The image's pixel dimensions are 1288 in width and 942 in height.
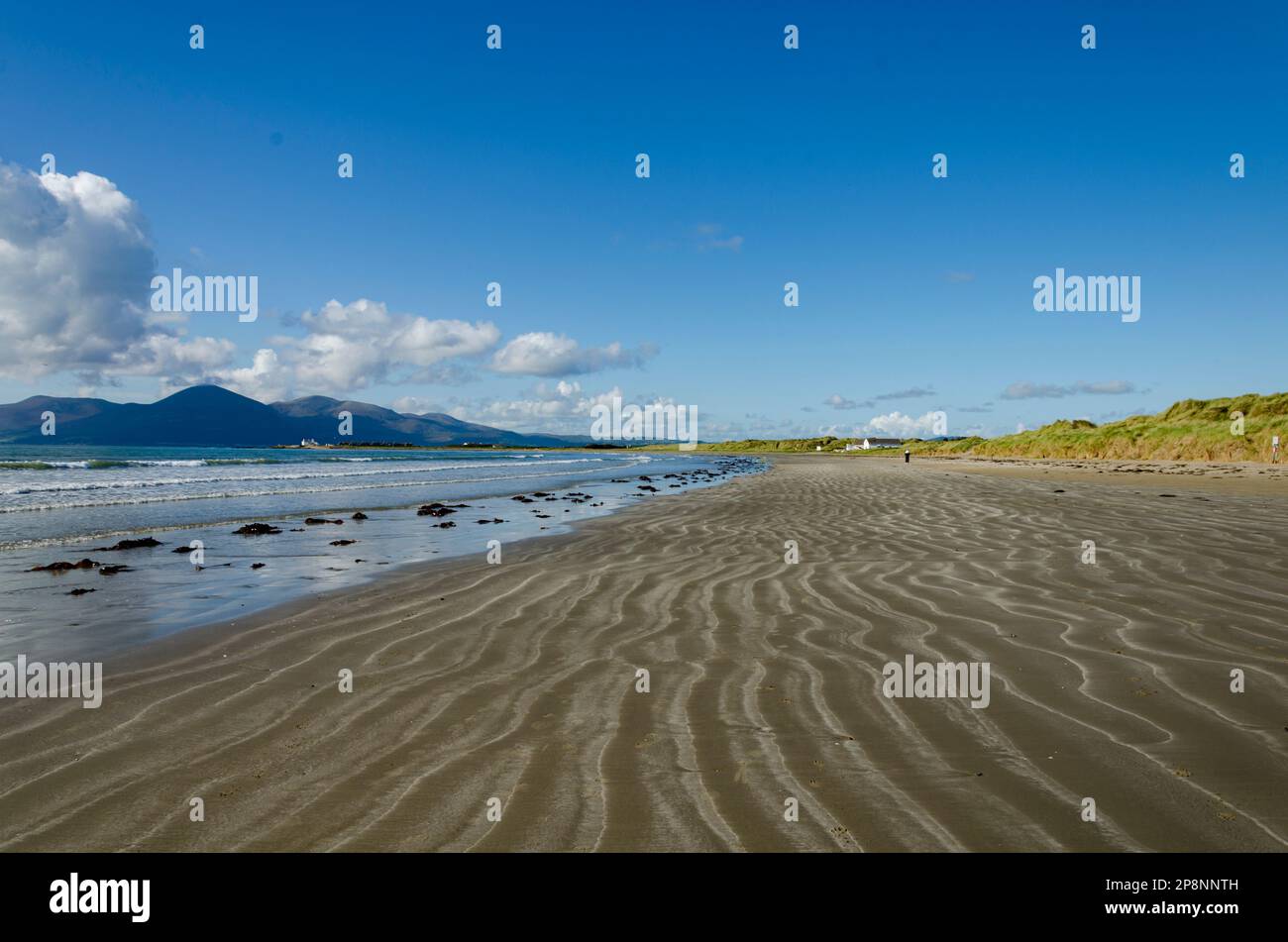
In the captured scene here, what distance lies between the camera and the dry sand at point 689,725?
3.67 metres

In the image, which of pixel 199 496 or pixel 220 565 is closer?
pixel 220 565

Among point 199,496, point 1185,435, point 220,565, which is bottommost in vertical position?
point 220,565

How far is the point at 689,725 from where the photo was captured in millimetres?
5074

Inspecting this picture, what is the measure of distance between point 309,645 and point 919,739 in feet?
19.5

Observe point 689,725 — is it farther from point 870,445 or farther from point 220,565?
point 870,445

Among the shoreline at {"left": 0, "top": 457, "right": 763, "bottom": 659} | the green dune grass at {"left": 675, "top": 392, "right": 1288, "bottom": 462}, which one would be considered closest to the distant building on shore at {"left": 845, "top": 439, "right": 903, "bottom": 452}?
the green dune grass at {"left": 675, "top": 392, "right": 1288, "bottom": 462}

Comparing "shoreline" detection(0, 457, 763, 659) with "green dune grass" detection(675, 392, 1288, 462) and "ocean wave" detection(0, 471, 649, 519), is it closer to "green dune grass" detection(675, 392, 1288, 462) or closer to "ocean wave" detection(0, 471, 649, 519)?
"ocean wave" detection(0, 471, 649, 519)

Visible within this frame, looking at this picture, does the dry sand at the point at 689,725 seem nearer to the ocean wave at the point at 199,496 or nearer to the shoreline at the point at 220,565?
the shoreline at the point at 220,565

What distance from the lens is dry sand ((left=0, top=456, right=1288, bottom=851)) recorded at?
3670 mm

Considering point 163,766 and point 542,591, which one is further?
point 542,591

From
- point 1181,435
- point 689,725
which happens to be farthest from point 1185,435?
point 689,725
